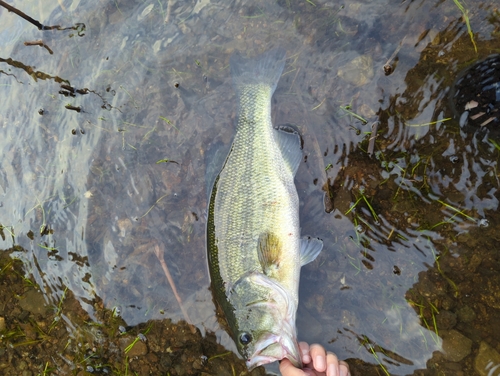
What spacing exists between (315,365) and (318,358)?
0.07 metres

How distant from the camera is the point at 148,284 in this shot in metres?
3.76

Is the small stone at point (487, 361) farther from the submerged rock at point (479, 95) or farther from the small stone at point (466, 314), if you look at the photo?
the submerged rock at point (479, 95)

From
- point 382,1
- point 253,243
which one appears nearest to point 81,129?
point 253,243

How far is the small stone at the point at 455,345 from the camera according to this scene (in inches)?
123

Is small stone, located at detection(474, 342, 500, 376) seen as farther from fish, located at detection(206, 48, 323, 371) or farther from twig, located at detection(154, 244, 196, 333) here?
twig, located at detection(154, 244, 196, 333)

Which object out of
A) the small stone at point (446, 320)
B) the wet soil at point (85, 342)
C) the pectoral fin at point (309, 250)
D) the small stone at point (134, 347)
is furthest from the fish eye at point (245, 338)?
the small stone at point (446, 320)

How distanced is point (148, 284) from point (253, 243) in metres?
1.53

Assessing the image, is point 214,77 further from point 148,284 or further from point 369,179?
point 148,284

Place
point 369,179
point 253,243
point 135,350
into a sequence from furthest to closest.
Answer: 1. point 135,350
2. point 369,179
3. point 253,243

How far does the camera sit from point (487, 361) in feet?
10.1

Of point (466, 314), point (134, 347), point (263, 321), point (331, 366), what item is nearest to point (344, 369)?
point (331, 366)

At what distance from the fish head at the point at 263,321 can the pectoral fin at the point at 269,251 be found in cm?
9

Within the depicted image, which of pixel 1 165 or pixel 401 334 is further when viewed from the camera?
pixel 1 165

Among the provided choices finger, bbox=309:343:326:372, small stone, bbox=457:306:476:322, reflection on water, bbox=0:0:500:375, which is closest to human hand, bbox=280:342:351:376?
finger, bbox=309:343:326:372
